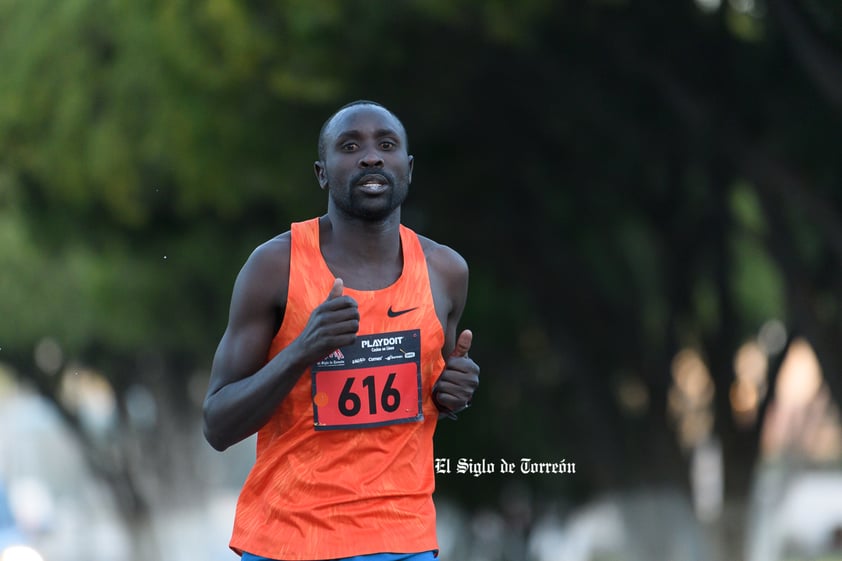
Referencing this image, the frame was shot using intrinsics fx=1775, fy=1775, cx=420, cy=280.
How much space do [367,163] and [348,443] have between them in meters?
0.66

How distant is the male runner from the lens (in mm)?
4109

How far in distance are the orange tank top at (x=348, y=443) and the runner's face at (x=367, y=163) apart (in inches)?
6.5

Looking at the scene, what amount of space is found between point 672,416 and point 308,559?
1845 centimetres

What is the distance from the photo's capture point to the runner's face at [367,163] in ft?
13.7

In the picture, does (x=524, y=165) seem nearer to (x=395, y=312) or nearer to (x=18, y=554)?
(x=18, y=554)

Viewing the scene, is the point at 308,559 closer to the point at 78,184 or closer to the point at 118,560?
the point at 78,184

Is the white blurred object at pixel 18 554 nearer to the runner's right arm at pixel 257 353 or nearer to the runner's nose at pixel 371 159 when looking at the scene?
the runner's right arm at pixel 257 353

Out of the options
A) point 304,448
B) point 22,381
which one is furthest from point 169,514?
point 304,448

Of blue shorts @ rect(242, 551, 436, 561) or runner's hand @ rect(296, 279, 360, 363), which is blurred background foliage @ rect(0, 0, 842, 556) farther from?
runner's hand @ rect(296, 279, 360, 363)

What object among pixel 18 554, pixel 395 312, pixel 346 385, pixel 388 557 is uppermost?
pixel 18 554

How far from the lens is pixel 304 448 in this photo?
164 inches

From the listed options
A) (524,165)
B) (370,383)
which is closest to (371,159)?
(370,383)

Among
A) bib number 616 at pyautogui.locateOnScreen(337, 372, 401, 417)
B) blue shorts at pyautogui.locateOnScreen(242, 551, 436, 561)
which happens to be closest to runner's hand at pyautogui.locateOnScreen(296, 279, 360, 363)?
bib number 616 at pyautogui.locateOnScreen(337, 372, 401, 417)

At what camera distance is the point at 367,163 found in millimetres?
4148
